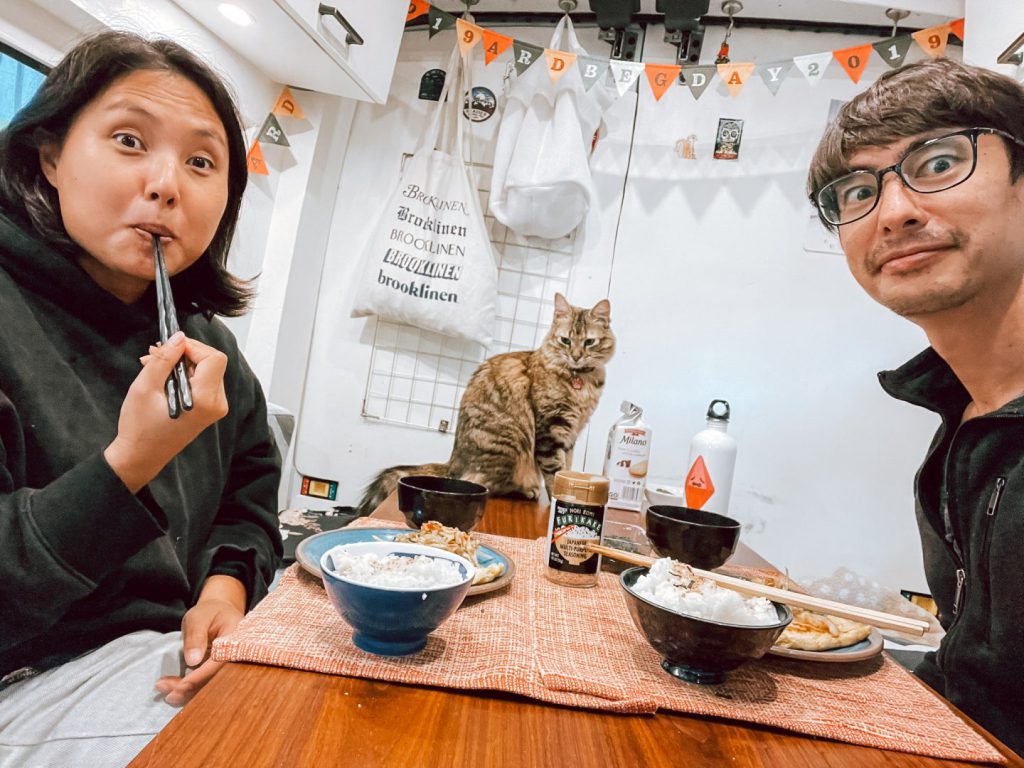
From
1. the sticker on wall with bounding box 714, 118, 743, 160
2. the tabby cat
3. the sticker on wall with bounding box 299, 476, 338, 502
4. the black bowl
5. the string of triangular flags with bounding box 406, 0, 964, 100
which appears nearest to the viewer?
the black bowl

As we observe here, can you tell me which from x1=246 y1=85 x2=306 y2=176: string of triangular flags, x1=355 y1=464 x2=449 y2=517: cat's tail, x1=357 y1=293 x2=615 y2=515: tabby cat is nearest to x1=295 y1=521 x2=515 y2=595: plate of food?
x1=357 y1=293 x2=615 y2=515: tabby cat

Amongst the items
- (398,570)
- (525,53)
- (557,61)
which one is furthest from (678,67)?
(398,570)

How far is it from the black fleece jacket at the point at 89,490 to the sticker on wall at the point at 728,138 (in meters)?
1.94

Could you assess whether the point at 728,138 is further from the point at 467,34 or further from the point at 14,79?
the point at 14,79

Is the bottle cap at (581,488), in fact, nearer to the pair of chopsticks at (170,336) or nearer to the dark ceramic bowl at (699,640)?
the dark ceramic bowl at (699,640)

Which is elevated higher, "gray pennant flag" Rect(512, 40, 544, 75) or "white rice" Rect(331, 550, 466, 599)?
"gray pennant flag" Rect(512, 40, 544, 75)

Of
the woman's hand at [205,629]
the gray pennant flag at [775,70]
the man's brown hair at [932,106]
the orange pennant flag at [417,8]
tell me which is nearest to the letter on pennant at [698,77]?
the gray pennant flag at [775,70]

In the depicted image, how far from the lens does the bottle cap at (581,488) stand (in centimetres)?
79

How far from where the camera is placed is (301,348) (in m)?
2.30

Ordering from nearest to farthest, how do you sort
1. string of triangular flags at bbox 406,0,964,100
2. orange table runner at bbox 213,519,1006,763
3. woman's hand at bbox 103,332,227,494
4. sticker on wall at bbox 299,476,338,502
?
1. orange table runner at bbox 213,519,1006,763
2. woman's hand at bbox 103,332,227,494
3. string of triangular flags at bbox 406,0,964,100
4. sticker on wall at bbox 299,476,338,502

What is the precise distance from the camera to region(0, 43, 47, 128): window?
1.22 metres

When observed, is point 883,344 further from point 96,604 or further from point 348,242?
point 96,604

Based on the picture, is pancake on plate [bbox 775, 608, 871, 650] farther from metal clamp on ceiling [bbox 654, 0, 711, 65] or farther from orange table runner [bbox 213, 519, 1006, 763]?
metal clamp on ceiling [bbox 654, 0, 711, 65]

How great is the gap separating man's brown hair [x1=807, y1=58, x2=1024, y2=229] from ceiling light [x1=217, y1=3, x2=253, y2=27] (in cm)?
148
